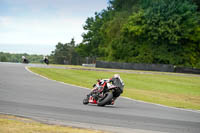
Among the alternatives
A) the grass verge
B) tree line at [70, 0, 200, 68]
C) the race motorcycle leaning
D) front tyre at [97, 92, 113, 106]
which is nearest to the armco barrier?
tree line at [70, 0, 200, 68]

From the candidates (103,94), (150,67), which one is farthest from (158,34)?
(103,94)

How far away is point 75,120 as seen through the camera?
32.1 feet

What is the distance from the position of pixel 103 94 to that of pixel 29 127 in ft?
18.6

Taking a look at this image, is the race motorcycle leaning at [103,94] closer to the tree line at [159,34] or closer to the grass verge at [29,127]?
the grass verge at [29,127]

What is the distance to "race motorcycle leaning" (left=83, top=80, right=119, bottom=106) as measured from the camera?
13282 mm

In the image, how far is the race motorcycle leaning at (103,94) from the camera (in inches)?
523

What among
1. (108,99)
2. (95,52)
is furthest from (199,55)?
(108,99)

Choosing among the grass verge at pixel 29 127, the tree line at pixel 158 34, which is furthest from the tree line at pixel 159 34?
the grass verge at pixel 29 127

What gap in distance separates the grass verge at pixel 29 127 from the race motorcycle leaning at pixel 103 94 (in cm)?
459

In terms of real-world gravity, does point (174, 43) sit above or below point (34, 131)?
above

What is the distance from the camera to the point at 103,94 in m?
13.7

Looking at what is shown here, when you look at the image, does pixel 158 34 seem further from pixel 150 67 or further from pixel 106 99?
pixel 106 99

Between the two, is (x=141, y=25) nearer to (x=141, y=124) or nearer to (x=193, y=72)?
(x=193, y=72)

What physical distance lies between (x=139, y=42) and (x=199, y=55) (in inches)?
414
